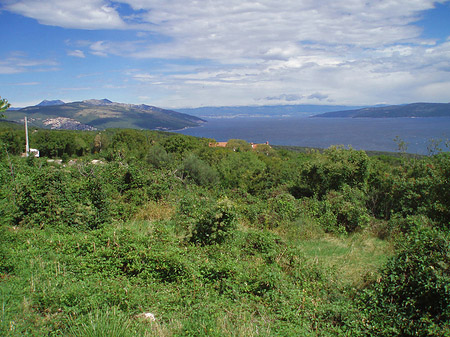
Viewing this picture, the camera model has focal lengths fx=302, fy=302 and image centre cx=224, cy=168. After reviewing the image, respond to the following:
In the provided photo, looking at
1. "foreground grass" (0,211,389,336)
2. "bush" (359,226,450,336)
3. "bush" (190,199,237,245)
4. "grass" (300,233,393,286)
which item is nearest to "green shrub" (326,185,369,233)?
"grass" (300,233,393,286)

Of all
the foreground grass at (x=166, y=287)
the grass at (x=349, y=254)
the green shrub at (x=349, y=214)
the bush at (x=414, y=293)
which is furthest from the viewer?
the green shrub at (x=349, y=214)

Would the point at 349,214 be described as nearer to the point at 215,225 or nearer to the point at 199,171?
the point at 215,225

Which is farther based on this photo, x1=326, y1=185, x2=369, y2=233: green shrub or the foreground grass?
x1=326, y1=185, x2=369, y2=233: green shrub

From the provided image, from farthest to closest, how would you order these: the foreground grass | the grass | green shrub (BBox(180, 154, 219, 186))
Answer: green shrub (BBox(180, 154, 219, 186)), the grass, the foreground grass

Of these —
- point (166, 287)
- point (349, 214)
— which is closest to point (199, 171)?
point (349, 214)

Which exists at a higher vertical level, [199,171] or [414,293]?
[414,293]

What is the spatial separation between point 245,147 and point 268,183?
Result: 3842 cm

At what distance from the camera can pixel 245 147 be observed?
68125 mm

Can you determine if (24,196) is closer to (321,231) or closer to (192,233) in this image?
(192,233)

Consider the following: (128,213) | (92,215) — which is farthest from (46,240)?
(128,213)

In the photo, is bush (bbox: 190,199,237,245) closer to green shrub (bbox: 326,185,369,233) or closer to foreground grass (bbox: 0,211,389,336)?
foreground grass (bbox: 0,211,389,336)

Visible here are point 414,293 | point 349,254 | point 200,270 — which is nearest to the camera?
point 414,293

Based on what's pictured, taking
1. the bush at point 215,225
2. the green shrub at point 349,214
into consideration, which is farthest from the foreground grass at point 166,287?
the green shrub at point 349,214

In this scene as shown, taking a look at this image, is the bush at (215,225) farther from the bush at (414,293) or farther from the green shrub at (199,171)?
the green shrub at (199,171)
